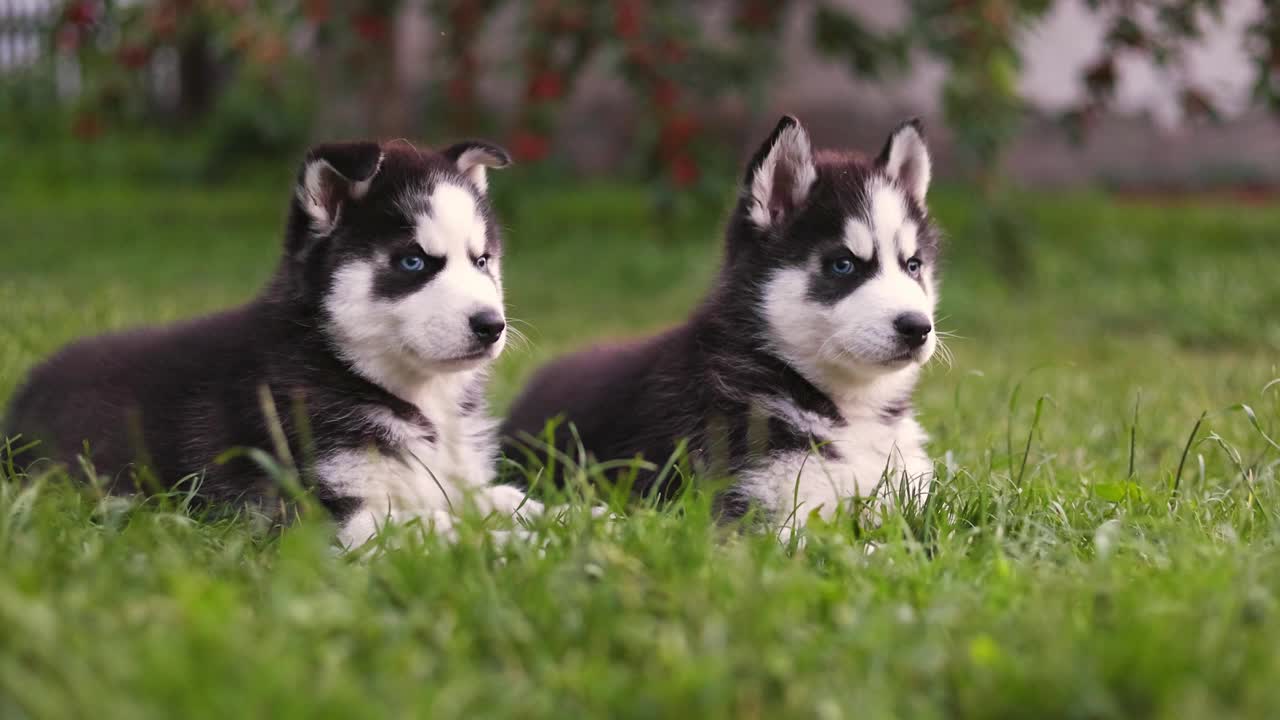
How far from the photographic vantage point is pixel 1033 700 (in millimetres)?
2012

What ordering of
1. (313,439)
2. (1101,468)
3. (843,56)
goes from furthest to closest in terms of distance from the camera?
1. (843,56)
2. (1101,468)
3. (313,439)

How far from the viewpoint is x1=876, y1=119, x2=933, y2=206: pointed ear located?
399 centimetres

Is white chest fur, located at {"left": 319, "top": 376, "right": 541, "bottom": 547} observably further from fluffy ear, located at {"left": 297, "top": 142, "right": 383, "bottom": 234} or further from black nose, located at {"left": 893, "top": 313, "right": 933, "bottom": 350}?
black nose, located at {"left": 893, "top": 313, "right": 933, "bottom": 350}

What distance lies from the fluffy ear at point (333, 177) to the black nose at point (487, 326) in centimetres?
47

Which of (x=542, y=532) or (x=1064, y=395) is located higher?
(x=542, y=532)

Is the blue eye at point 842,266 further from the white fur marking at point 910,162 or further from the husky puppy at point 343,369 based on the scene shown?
the husky puppy at point 343,369

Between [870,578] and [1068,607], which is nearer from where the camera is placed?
[1068,607]

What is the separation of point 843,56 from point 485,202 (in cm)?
744

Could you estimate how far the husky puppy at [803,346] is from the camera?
11.8 ft

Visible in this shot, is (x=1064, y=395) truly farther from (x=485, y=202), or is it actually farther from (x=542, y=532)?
(x=542, y=532)

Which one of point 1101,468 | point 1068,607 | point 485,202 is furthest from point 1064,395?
point 1068,607

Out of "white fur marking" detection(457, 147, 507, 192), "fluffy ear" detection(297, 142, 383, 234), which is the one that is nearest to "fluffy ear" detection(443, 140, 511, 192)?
"white fur marking" detection(457, 147, 507, 192)

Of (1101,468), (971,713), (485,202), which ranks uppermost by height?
(485,202)

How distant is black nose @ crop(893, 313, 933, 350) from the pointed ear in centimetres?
59
